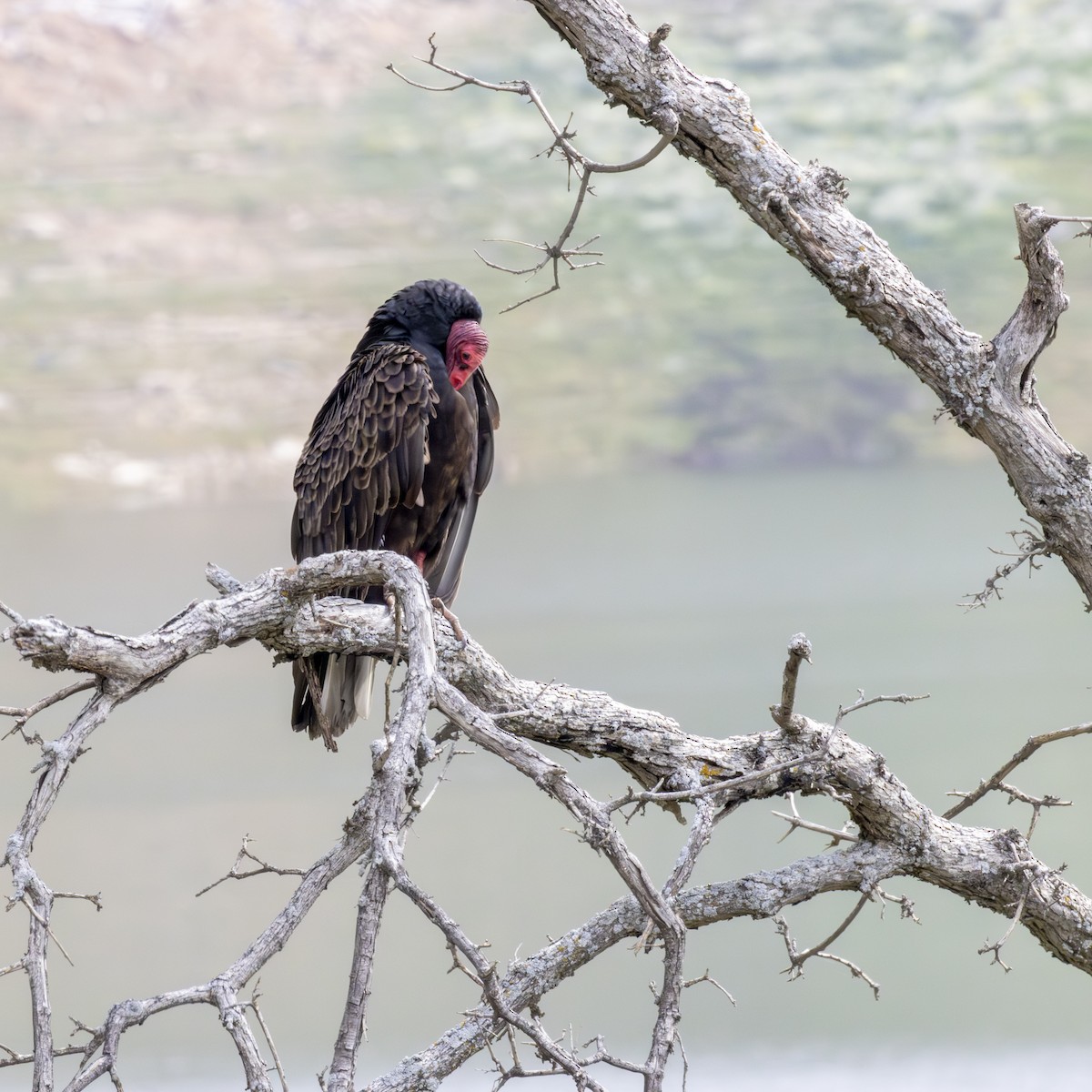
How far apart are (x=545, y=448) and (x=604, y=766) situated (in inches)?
287

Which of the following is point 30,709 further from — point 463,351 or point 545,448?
point 545,448

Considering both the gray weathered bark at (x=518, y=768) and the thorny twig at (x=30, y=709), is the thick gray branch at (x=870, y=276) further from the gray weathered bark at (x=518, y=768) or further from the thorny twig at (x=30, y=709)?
the thorny twig at (x=30, y=709)

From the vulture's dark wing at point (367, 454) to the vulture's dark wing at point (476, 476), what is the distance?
21cm

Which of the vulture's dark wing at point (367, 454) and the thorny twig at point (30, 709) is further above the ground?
the vulture's dark wing at point (367, 454)

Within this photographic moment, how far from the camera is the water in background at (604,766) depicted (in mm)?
7660

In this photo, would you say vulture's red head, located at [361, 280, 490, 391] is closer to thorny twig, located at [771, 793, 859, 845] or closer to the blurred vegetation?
thorny twig, located at [771, 793, 859, 845]

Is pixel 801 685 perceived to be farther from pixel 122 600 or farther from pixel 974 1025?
pixel 122 600

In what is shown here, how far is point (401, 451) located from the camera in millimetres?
3113

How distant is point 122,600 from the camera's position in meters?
14.0

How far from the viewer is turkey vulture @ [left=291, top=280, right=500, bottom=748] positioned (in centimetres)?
313

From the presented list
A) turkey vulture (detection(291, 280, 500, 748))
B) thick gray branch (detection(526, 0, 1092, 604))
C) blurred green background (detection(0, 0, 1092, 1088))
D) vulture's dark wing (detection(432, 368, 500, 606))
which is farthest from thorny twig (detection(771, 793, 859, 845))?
blurred green background (detection(0, 0, 1092, 1088))

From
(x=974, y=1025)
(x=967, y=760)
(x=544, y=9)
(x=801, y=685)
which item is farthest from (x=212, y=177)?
(x=544, y=9)

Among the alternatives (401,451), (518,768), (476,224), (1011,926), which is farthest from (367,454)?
(476,224)

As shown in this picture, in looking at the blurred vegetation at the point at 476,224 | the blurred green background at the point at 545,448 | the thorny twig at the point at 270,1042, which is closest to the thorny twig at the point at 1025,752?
the thorny twig at the point at 270,1042
